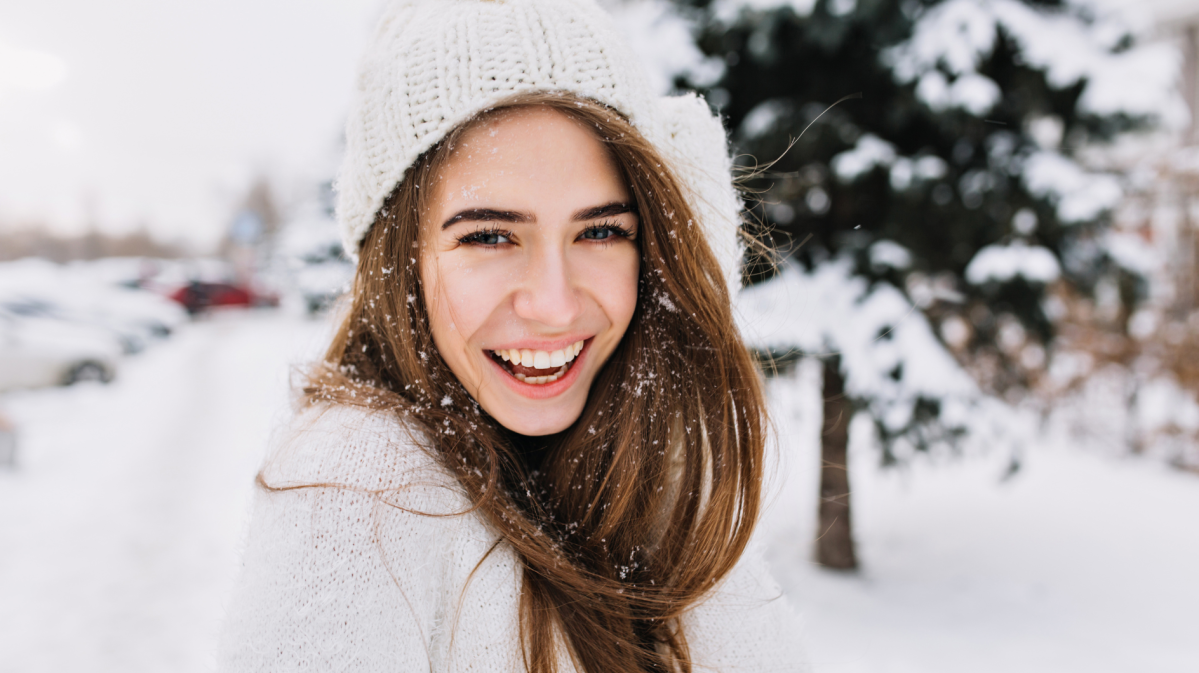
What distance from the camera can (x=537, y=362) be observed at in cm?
126

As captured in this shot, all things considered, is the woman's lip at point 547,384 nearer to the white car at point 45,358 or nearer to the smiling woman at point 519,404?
the smiling woman at point 519,404

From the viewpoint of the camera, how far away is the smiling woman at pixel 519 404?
3.19 ft

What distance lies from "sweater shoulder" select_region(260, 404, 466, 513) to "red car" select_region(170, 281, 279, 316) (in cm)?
2491

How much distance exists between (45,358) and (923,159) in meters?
12.2

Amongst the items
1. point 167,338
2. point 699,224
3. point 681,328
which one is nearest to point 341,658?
point 681,328

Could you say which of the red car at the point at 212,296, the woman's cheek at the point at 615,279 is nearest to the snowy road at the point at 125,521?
the woman's cheek at the point at 615,279

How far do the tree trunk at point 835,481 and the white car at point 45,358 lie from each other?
11184 millimetres

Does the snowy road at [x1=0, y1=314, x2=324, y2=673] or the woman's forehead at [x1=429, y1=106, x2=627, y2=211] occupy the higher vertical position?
the woman's forehead at [x1=429, y1=106, x2=627, y2=211]

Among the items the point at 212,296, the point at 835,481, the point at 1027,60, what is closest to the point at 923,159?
the point at 1027,60

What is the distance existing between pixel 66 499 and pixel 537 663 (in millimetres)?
6507

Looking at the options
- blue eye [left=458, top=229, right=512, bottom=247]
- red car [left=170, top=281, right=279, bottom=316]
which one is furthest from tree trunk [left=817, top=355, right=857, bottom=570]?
red car [left=170, top=281, right=279, bottom=316]

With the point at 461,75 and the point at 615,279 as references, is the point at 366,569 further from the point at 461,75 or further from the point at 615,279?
the point at 461,75

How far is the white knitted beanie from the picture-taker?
3.77 ft

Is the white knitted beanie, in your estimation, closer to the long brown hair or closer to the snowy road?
the long brown hair
